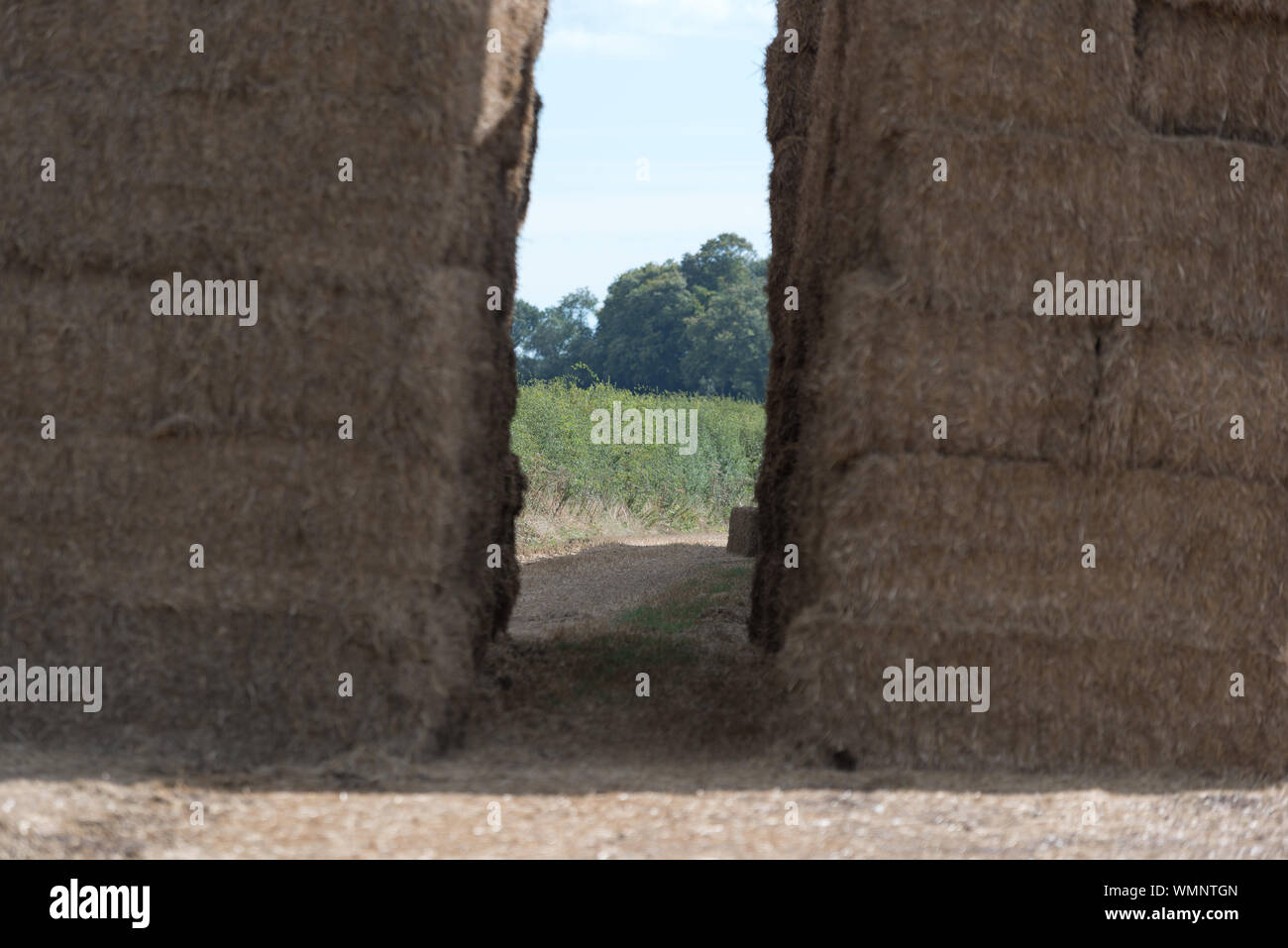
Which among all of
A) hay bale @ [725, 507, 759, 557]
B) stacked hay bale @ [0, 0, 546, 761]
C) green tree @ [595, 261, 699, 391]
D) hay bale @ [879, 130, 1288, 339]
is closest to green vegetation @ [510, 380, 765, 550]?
hay bale @ [725, 507, 759, 557]

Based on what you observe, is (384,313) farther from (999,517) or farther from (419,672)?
(999,517)

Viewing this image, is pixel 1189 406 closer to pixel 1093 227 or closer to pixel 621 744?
pixel 1093 227

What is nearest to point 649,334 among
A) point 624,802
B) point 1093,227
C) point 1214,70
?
point 1214,70

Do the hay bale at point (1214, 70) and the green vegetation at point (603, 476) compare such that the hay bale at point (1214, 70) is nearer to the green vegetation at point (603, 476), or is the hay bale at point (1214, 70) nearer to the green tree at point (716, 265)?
the green vegetation at point (603, 476)

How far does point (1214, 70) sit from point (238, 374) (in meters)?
4.45

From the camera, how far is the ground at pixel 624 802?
12.2 ft

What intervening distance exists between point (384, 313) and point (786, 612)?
2918mm

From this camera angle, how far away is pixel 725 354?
170ft

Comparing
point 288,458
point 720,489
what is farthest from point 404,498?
point 720,489

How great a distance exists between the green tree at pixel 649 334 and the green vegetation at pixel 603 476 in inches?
1213

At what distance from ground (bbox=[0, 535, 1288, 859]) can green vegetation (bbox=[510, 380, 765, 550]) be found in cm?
968

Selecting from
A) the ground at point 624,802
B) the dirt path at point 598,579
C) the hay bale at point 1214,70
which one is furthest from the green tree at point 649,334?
the hay bale at point 1214,70

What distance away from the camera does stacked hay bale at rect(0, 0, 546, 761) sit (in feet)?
15.8

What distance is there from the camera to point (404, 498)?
4.80 meters
